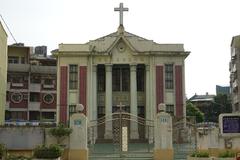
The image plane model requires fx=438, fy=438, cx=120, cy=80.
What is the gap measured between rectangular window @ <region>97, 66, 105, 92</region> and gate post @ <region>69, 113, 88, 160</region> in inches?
719

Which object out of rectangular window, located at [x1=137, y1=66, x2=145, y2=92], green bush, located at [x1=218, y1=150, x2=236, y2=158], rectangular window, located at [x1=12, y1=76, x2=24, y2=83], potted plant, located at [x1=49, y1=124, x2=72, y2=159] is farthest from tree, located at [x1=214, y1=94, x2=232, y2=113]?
green bush, located at [x1=218, y1=150, x2=236, y2=158]

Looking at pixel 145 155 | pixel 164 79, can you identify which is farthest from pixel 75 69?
pixel 145 155

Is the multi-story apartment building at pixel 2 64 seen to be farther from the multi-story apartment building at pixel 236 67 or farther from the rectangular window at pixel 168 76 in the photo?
the multi-story apartment building at pixel 236 67

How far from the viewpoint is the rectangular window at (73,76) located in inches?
1499

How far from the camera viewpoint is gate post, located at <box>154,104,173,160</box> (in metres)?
20.9

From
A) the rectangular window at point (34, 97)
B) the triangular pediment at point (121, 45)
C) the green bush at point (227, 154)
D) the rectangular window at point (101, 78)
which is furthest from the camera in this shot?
the rectangular window at point (34, 97)

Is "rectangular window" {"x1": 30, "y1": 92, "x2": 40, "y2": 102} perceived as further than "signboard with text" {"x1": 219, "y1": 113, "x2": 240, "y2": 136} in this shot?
Yes

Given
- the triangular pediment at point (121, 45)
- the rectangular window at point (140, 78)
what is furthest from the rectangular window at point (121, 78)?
the triangular pediment at point (121, 45)

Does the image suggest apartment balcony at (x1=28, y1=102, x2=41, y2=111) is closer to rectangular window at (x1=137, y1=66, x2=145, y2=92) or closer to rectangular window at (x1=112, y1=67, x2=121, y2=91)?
rectangular window at (x1=112, y1=67, x2=121, y2=91)

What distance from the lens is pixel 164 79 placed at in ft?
125

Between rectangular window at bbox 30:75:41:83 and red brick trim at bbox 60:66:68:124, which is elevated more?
rectangular window at bbox 30:75:41:83

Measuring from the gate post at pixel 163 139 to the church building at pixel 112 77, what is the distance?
1636cm

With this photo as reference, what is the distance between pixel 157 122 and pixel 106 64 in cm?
1755

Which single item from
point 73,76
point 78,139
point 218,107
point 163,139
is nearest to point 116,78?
point 73,76
